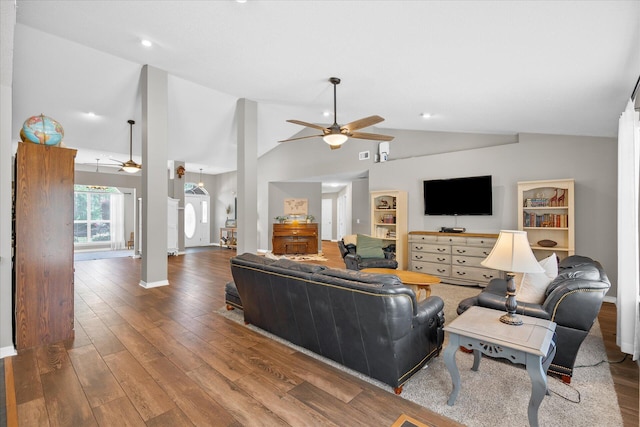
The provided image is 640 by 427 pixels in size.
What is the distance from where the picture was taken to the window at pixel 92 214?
10.3 m

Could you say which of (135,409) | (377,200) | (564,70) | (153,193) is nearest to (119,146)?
(153,193)

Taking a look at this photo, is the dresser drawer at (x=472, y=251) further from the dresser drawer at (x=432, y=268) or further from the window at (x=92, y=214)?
the window at (x=92, y=214)

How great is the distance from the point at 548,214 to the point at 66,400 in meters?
6.28

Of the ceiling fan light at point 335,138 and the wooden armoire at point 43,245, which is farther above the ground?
the ceiling fan light at point 335,138

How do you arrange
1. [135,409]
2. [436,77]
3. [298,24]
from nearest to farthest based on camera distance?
[135,409] → [298,24] → [436,77]

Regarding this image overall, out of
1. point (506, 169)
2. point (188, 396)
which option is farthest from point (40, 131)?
point (506, 169)

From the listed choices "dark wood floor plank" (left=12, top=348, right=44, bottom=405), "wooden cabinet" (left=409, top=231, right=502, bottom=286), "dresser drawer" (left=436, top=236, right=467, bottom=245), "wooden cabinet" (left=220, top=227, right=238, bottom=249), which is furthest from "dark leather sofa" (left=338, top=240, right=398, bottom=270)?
"wooden cabinet" (left=220, top=227, right=238, bottom=249)

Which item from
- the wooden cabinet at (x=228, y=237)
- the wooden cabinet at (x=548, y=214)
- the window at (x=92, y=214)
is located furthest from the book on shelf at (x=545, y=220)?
the window at (x=92, y=214)

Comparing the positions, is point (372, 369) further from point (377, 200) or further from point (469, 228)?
point (377, 200)

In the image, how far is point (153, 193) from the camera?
4.96 meters

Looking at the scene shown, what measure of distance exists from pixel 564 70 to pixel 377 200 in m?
4.39

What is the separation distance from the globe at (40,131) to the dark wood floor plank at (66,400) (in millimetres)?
2090

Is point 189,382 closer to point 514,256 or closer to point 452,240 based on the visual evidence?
point 514,256

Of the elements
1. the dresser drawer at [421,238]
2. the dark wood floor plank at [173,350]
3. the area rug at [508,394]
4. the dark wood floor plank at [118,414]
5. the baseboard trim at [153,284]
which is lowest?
the area rug at [508,394]
